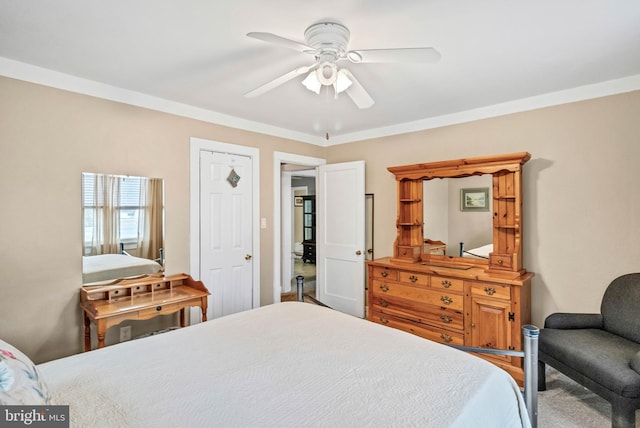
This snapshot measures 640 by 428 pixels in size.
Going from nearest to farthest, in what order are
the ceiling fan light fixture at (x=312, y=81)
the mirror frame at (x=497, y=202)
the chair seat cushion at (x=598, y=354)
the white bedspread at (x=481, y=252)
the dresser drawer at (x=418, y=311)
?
1. the chair seat cushion at (x=598, y=354)
2. the ceiling fan light fixture at (x=312, y=81)
3. the mirror frame at (x=497, y=202)
4. the dresser drawer at (x=418, y=311)
5. the white bedspread at (x=481, y=252)

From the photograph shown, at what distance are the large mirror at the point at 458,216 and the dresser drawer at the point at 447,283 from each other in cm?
44

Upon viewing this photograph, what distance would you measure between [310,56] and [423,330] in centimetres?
260

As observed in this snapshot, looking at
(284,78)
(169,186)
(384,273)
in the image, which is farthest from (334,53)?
(384,273)

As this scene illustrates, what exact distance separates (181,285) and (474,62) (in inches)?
122

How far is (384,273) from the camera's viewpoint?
3441mm

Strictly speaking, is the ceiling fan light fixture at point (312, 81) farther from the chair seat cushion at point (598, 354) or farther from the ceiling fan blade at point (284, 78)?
the chair seat cushion at point (598, 354)

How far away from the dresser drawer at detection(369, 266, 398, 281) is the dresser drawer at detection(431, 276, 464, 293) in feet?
1.31

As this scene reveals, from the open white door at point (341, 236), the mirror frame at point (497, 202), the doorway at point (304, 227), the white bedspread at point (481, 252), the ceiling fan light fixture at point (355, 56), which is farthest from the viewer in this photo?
the doorway at point (304, 227)

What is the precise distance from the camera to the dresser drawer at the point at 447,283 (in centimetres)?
294

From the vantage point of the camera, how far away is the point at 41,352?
243 centimetres

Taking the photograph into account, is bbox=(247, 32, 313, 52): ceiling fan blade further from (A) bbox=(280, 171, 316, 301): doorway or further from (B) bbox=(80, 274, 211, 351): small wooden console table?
(A) bbox=(280, 171, 316, 301): doorway

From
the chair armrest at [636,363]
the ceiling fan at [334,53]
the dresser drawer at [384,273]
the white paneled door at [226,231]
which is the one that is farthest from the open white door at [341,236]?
the chair armrest at [636,363]

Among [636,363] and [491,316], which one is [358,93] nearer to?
[491,316]

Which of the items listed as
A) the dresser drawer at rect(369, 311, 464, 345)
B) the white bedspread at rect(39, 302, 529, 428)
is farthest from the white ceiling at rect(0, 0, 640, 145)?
the dresser drawer at rect(369, 311, 464, 345)
